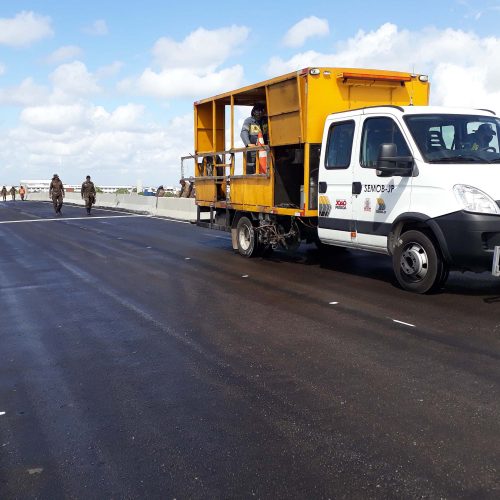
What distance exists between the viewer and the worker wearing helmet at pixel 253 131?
10867 millimetres

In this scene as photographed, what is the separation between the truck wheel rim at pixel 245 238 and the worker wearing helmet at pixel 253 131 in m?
1.21

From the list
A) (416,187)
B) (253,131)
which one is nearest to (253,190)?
(253,131)

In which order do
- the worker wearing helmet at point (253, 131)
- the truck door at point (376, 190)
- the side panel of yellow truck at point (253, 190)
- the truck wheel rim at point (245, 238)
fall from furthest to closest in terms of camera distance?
Answer: the truck wheel rim at point (245, 238), the worker wearing helmet at point (253, 131), the side panel of yellow truck at point (253, 190), the truck door at point (376, 190)

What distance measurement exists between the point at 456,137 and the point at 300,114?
2573 mm

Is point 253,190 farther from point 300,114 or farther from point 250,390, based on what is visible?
point 250,390

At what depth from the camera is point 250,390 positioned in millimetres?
4434

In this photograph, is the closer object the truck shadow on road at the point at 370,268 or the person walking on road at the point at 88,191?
the truck shadow on road at the point at 370,268

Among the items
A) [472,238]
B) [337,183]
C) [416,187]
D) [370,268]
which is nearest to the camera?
[472,238]

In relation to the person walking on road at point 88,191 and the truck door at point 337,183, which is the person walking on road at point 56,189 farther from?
the truck door at point 337,183

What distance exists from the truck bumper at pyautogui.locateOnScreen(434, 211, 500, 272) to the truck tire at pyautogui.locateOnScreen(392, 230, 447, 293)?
281mm

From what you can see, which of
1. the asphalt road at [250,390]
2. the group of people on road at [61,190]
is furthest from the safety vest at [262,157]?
the group of people on road at [61,190]

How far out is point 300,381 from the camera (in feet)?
15.1

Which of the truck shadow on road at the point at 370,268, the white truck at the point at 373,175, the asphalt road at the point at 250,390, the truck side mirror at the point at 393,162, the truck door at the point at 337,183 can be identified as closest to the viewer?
the asphalt road at the point at 250,390

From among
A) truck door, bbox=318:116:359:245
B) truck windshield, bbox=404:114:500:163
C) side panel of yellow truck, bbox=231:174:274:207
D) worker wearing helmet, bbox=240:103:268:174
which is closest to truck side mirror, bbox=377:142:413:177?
truck windshield, bbox=404:114:500:163
